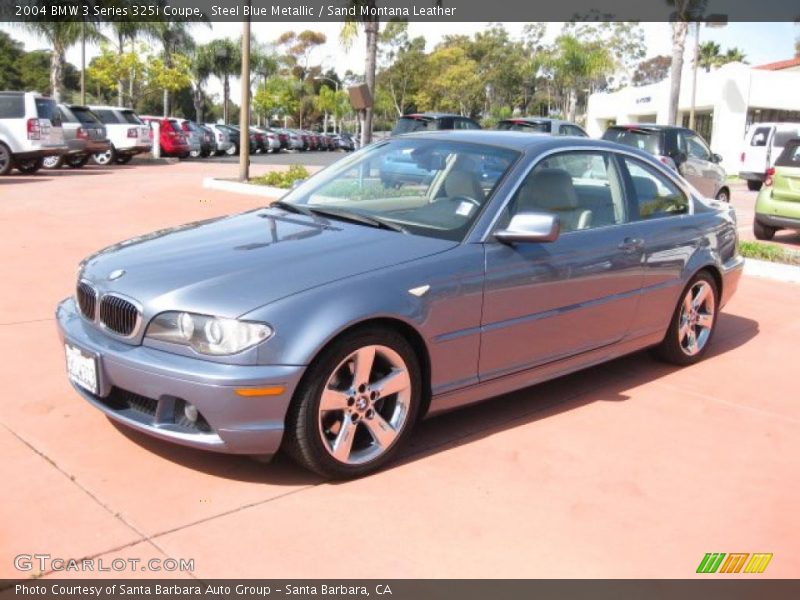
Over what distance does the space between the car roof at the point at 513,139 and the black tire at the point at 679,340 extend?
1.13 meters

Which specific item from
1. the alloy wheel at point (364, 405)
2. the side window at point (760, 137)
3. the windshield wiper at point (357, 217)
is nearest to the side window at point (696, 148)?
the side window at point (760, 137)

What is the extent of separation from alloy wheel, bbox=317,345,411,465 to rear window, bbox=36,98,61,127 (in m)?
16.6

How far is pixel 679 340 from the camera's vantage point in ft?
19.2

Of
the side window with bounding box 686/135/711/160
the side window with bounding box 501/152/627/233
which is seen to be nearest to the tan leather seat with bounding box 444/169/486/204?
the side window with bounding box 501/152/627/233

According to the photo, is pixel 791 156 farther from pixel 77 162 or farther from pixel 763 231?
pixel 77 162

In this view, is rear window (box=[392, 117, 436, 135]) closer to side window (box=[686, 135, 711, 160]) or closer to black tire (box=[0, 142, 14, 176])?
side window (box=[686, 135, 711, 160])

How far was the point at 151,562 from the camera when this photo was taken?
311 centimetres

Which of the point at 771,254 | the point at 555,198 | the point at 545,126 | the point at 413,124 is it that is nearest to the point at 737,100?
the point at 545,126

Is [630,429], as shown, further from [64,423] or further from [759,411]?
[64,423]

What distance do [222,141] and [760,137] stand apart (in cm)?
2010

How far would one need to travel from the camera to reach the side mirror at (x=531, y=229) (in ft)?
14.0

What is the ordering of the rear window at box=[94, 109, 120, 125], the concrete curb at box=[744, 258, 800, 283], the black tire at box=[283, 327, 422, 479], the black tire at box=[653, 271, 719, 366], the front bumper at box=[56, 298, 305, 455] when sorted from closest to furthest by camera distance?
1. the front bumper at box=[56, 298, 305, 455]
2. the black tire at box=[283, 327, 422, 479]
3. the black tire at box=[653, 271, 719, 366]
4. the concrete curb at box=[744, 258, 800, 283]
5. the rear window at box=[94, 109, 120, 125]

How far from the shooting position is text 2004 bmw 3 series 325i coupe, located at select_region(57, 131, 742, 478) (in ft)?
11.7

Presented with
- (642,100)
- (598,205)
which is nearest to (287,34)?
(642,100)
